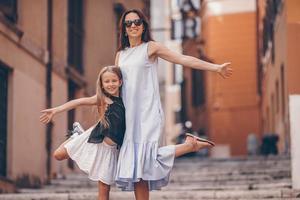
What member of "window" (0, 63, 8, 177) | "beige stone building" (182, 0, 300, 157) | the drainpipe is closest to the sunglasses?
"window" (0, 63, 8, 177)

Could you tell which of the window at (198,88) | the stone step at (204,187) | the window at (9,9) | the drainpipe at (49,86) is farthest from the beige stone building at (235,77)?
the stone step at (204,187)

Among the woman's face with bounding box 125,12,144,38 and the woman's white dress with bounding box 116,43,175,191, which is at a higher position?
the woman's face with bounding box 125,12,144,38

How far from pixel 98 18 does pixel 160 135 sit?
12.9 metres

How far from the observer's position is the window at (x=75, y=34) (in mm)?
18141

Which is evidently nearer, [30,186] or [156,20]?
[30,186]

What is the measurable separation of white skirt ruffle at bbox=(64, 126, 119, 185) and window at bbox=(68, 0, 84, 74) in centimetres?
1034

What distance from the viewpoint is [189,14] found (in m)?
36.1

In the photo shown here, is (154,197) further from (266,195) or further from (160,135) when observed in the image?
(160,135)

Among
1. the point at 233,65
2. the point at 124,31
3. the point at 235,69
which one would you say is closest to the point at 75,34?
the point at 124,31

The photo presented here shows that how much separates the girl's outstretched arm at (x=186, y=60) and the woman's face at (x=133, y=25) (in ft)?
0.48

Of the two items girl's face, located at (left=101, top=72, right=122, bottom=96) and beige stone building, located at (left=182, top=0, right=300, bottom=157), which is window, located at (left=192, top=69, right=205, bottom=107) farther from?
girl's face, located at (left=101, top=72, right=122, bottom=96)

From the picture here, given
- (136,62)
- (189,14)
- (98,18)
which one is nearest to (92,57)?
(98,18)

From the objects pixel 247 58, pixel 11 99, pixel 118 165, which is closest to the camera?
pixel 118 165

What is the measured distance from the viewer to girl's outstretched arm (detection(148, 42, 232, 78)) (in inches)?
295
